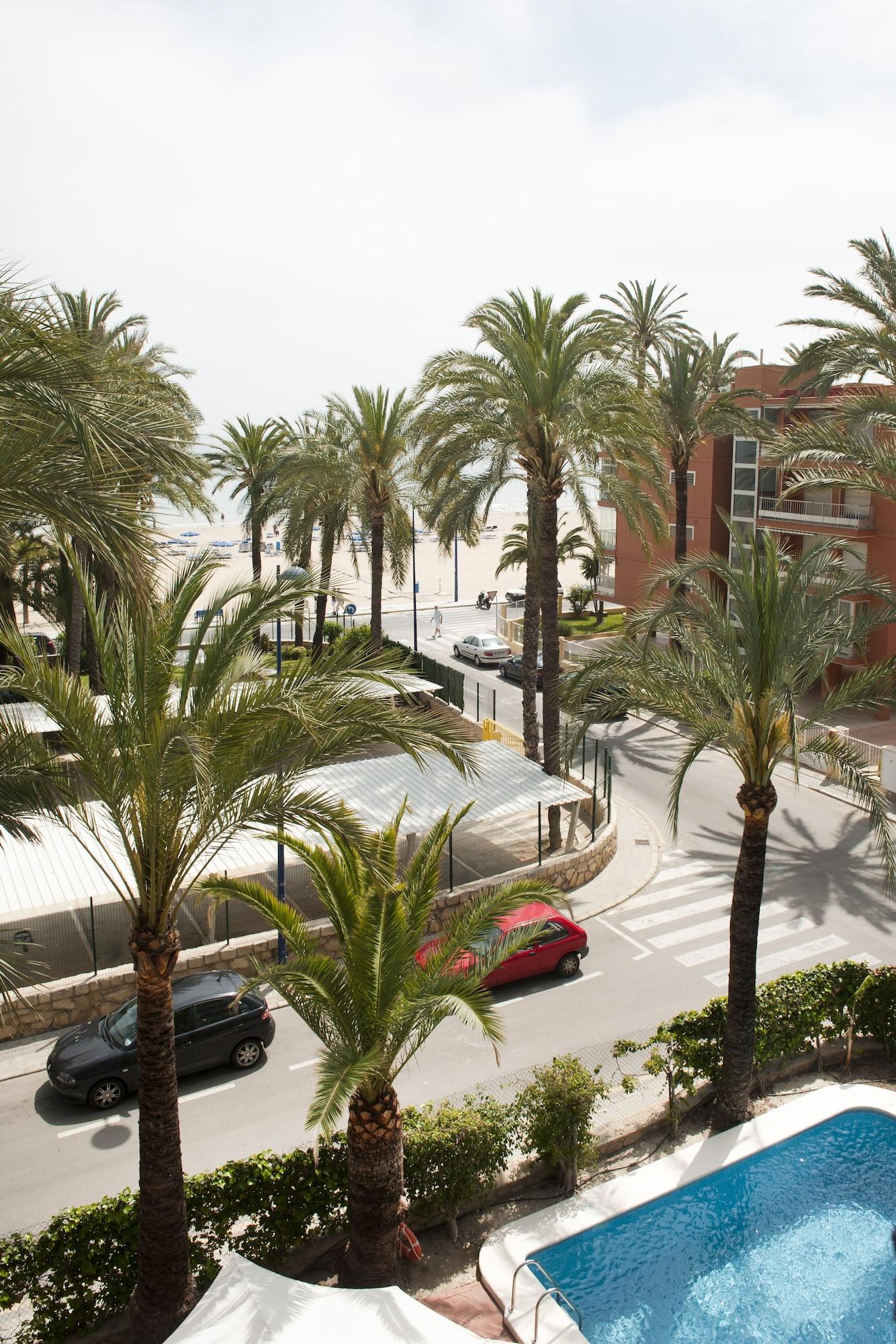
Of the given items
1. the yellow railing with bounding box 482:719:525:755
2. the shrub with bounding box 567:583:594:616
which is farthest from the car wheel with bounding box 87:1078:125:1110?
the shrub with bounding box 567:583:594:616

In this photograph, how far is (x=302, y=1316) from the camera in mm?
7453

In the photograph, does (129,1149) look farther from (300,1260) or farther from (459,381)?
(459,381)

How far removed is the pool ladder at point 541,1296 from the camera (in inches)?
340

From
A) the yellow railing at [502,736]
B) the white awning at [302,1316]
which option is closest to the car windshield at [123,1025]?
the white awning at [302,1316]

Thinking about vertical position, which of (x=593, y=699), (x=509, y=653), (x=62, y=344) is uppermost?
(x=62, y=344)

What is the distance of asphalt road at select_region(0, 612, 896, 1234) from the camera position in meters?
11.8

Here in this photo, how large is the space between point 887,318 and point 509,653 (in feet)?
65.0

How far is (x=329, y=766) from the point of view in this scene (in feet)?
64.2

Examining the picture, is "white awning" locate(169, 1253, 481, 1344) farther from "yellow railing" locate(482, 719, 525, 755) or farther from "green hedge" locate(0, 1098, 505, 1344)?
"yellow railing" locate(482, 719, 525, 755)

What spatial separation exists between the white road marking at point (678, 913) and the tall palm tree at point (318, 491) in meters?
13.1

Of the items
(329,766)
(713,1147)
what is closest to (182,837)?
(713,1147)

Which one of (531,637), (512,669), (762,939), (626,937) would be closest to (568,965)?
(626,937)

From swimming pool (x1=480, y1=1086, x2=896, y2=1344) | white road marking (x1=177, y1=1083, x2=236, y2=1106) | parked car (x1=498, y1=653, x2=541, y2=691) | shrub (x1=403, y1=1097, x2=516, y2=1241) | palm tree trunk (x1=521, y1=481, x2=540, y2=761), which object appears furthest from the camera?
parked car (x1=498, y1=653, x2=541, y2=691)

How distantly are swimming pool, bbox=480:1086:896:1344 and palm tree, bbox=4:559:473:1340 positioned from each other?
3.28m
